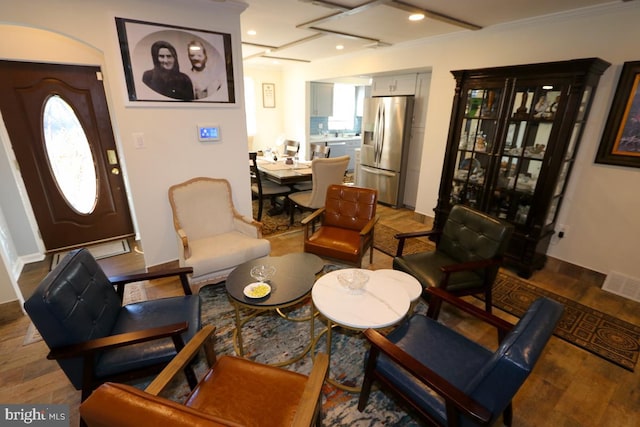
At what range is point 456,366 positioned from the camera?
1.40 meters

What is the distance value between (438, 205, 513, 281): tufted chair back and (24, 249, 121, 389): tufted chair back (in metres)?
2.47

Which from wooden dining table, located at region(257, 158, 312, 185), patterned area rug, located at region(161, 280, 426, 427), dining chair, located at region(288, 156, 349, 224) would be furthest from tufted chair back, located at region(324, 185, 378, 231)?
wooden dining table, located at region(257, 158, 312, 185)

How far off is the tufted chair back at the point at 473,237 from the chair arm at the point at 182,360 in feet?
6.42

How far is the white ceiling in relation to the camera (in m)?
2.52

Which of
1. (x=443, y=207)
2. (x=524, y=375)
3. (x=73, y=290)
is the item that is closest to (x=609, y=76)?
(x=443, y=207)

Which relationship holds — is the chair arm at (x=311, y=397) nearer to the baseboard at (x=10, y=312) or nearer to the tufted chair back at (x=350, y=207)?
the tufted chair back at (x=350, y=207)

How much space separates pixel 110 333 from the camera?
1583 mm

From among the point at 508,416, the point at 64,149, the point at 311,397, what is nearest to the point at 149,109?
the point at 64,149

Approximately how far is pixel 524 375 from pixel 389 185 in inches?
160

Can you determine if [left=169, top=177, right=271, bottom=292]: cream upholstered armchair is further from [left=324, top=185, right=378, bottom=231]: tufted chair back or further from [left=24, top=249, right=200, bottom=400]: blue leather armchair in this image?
[left=324, top=185, right=378, bottom=231]: tufted chair back

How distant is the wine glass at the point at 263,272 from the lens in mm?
1964

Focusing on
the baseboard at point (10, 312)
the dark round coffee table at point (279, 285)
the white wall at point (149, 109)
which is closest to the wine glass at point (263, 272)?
the dark round coffee table at point (279, 285)

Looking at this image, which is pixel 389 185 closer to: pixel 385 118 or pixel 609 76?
→ pixel 385 118

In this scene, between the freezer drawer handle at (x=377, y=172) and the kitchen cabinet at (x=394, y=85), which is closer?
the kitchen cabinet at (x=394, y=85)
